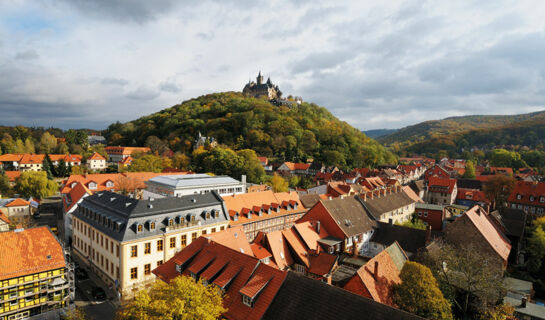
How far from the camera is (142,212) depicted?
30500 millimetres

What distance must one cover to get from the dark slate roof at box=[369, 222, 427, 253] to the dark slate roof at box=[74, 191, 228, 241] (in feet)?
68.9

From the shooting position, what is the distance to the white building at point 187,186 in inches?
2027

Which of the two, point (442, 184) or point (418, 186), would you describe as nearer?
point (442, 184)

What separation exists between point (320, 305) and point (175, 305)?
25.2 feet

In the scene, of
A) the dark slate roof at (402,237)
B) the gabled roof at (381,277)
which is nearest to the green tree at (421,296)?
the gabled roof at (381,277)

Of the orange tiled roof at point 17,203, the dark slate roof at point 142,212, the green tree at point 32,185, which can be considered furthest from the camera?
the green tree at point 32,185

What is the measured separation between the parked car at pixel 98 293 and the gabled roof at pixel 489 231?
39.4m

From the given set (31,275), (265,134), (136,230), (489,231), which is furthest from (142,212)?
(265,134)

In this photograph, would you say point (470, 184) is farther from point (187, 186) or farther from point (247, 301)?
point (247, 301)

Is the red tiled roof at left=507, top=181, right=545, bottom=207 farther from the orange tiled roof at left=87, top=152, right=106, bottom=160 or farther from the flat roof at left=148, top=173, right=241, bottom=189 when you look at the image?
the orange tiled roof at left=87, top=152, right=106, bottom=160

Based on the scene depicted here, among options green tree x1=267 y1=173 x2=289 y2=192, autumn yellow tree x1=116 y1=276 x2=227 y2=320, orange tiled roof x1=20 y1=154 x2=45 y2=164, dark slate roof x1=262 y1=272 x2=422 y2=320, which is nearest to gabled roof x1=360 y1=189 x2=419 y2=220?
green tree x1=267 y1=173 x2=289 y2=192

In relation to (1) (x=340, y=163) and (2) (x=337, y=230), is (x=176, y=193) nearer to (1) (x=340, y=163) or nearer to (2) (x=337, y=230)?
(2) (x=337, y=230)

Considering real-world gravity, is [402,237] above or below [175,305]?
below

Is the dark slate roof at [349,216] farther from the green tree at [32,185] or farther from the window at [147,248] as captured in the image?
the green tree at [32,185]
